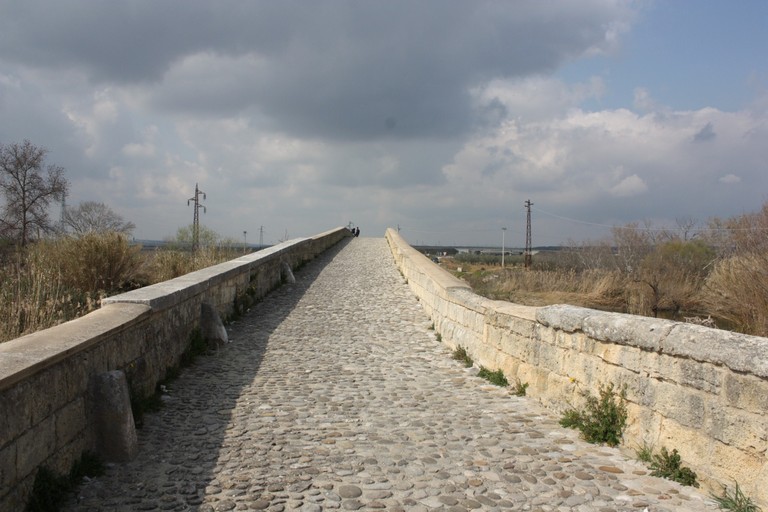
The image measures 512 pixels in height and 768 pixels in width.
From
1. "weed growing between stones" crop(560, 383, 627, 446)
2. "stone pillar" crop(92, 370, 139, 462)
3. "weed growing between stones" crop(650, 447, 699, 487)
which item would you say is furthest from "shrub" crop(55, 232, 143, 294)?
"weed growing between stones" crop(650, 447, 699, 487)

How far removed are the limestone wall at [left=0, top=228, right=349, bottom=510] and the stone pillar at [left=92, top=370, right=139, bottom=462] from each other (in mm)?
50

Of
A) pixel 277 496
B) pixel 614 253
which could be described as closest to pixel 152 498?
pixel 277 496

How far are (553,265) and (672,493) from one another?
27154mm

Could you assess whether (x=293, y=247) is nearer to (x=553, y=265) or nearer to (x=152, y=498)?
(x=152, y=498)

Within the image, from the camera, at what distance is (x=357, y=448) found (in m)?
4.46

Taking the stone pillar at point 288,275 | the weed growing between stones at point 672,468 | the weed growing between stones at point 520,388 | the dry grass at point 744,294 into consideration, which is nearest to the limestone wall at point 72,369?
the weed growing between stones at point 520,388

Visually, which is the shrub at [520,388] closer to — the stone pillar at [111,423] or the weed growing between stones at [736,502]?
the weed growing between stones at [736,502]

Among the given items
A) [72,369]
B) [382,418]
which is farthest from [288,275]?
[72,369]

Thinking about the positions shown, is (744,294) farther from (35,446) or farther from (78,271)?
(78,271)

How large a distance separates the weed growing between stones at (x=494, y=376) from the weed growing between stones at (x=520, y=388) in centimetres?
22

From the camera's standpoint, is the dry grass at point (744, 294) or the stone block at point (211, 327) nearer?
the stone block at point (211, 327)

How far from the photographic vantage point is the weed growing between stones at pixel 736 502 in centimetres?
325

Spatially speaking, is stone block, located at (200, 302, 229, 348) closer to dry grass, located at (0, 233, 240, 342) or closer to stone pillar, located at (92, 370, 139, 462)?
dry grass, located at (0, 233, 240, 342)

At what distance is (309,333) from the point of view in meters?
8.91
